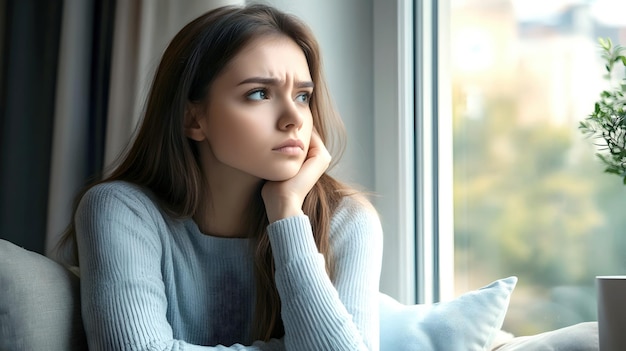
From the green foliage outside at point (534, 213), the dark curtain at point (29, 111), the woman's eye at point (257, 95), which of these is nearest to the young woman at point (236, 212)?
the woman's eye at point (257, 95)

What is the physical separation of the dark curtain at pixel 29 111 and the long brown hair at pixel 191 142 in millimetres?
720

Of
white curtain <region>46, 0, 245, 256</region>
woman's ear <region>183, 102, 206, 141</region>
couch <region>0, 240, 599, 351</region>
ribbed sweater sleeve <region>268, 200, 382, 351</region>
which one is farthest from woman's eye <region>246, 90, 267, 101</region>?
white curtain <region>46, 0, 245, 256</region>

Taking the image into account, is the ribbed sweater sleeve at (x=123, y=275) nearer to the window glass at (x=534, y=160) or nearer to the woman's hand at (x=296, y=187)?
the woman's hand at (x=296, y=187)

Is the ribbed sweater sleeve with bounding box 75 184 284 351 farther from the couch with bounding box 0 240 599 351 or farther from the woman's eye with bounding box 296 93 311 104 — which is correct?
the woman's eye with bounding box 296 93 311 104

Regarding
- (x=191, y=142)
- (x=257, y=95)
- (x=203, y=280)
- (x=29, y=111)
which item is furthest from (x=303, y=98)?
(x=29, y=111)

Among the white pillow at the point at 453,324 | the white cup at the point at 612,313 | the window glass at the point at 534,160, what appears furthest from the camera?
the window glass at the point at 534,160

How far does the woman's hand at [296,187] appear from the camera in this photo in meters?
1.46

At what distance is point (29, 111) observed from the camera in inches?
90.6

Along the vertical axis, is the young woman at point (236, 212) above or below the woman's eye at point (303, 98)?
below

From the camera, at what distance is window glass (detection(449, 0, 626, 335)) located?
5.23 feet

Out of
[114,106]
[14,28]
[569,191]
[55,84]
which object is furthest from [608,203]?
[14,28]

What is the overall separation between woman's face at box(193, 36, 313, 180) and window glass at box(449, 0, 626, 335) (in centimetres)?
52

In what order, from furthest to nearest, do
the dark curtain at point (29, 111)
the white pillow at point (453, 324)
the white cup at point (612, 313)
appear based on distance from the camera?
the dark curtain at point (29, 111) < the white pillow at point (453, 324) < the white cup at point (612, 313)

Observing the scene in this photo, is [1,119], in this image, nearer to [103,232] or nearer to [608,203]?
[103,232]
